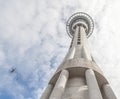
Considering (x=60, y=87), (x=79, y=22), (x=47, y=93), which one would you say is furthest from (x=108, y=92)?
(x=79, y=22)

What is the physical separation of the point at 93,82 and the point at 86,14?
4206 cm

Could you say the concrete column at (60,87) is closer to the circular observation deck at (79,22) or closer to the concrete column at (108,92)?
the concrete column at (108,92)

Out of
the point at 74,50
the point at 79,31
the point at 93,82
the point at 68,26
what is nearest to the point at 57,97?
the point at 93,82

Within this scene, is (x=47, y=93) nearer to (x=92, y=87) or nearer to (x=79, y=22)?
(x=92, y=87)

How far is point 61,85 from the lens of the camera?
2470 cm

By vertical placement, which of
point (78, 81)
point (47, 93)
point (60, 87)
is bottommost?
point (47, 93)

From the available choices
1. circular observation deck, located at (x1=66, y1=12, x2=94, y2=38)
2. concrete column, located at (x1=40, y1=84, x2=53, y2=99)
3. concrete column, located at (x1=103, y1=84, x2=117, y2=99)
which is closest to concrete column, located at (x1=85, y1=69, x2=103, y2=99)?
concrete column, located at (x1=103, y1=84, x2=117, y2=99)

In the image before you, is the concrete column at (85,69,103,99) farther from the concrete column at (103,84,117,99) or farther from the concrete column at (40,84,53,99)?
the concrete column at (40,84,53,99)

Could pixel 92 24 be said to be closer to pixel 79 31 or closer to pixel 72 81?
pixel 79 31

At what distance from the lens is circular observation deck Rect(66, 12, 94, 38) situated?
60.9 m

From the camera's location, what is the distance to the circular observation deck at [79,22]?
60.9 metres

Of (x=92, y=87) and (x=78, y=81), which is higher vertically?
(x=92, y=87)

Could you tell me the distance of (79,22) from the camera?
61469 mm

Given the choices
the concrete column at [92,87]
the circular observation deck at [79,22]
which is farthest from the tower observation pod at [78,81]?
the circular observation deck at [79,22]
